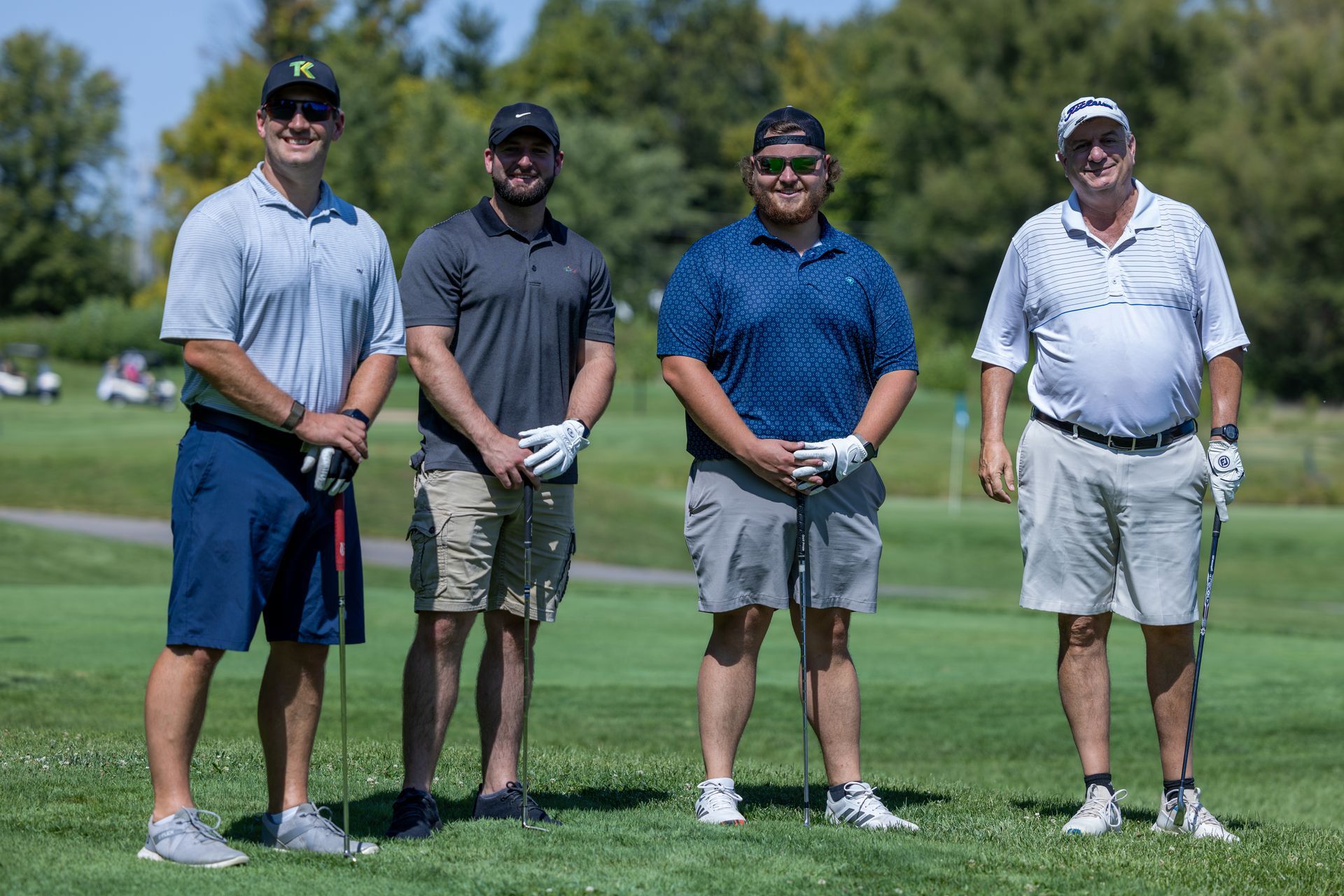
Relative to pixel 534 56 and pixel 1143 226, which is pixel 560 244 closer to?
pixel 1143 226

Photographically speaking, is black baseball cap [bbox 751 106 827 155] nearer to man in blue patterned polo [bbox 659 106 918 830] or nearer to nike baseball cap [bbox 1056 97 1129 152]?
man in blue patterned polo [bbox 659 106 918 830]

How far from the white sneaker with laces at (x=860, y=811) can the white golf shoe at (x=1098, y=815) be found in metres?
0.48

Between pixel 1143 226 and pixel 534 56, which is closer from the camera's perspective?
pixel 1143 226

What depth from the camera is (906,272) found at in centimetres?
6088

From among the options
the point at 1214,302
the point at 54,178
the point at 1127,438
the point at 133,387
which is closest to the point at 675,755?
the point at 1127,438

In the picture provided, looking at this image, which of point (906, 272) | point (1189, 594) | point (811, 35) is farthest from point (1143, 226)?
point (811, 35)

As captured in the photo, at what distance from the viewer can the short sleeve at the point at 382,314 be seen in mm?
4395

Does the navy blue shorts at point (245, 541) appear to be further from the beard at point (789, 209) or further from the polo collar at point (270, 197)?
the beard at point (789, 209)

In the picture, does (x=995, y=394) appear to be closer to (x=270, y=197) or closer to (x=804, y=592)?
(x=804, y=592)

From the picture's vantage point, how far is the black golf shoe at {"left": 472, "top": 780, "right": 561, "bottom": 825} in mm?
4676

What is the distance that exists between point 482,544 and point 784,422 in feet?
3.17

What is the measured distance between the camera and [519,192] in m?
4.80

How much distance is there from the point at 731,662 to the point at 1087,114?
1977 mm

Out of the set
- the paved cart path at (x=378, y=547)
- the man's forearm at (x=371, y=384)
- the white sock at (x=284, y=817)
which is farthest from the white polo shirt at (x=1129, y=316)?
the paved cart path at (x=378, y=547)
